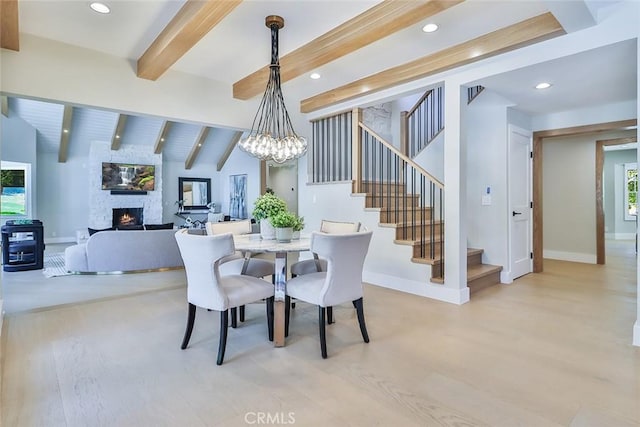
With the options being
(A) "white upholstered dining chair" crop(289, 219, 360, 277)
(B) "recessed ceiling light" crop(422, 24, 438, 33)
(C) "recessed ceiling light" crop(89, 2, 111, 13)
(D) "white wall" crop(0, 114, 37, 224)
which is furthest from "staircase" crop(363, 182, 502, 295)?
(D) "white wall" crop(0, 114, 37, 224)

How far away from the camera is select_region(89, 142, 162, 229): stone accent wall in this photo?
913 cm

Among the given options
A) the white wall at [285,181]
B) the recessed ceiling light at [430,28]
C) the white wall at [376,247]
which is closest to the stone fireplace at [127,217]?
the white wall at [285,181]

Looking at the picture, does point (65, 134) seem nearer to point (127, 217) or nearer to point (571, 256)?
A: point (127, 217)

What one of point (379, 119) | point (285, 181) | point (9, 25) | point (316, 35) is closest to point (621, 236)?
point (379, 119)

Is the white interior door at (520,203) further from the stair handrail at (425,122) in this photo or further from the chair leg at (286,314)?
the chair leg at (286,314)

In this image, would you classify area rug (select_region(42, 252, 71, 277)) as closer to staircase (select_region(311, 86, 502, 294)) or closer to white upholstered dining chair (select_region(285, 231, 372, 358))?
staircase (select_region(311, 86, 502, 294))

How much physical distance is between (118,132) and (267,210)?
25.1 ft

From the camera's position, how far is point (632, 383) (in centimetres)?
197

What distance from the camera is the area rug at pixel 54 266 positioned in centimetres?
495

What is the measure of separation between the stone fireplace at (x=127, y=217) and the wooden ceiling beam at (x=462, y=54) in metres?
7.80

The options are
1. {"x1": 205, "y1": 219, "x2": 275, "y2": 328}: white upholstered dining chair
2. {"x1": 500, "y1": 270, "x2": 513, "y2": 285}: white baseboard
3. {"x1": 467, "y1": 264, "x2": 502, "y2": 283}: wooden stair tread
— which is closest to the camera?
{"x1": 205, "y1": 219, "x2": 275, "y2": 328}: white upholstered dining chair

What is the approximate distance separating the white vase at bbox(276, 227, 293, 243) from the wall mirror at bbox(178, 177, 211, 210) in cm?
916

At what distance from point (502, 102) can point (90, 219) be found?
1018 cm

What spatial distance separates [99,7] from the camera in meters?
2.64
